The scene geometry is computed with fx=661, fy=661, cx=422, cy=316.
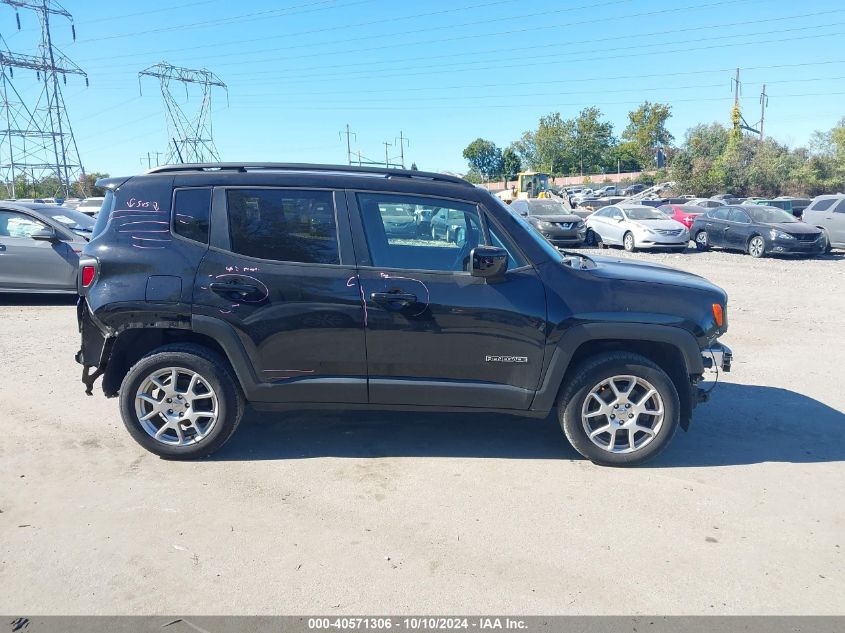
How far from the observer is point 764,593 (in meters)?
3.20

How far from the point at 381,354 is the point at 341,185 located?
1194mm

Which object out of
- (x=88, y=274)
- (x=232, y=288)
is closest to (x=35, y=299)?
(x=88, y=274)

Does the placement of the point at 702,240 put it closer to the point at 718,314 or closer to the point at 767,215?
the point at 767,215

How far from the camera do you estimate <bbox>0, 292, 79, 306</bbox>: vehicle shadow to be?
10.9 meters

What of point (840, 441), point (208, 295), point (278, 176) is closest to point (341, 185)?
point (278, 176)

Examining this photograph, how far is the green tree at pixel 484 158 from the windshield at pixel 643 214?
90.2m

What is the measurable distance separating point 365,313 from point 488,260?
89 centimetres

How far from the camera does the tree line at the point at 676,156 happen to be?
51.9 metres

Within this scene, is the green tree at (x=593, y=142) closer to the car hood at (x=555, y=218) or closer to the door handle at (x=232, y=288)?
the car hood at (x=555, y=218)

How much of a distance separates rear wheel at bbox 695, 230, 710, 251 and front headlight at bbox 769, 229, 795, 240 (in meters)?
2.34

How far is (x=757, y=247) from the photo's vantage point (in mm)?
18625

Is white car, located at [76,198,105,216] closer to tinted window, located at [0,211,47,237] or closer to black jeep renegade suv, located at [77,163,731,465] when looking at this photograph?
tinted window, located at [0,211,47,237]

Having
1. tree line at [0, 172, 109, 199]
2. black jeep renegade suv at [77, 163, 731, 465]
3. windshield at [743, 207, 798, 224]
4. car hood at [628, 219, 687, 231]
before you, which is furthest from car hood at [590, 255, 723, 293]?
tree line at [0, 172, 109, 199]

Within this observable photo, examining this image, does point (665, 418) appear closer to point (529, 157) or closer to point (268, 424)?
point (268, 424)
